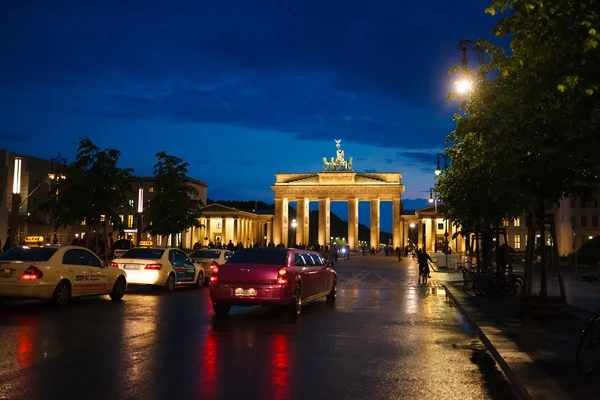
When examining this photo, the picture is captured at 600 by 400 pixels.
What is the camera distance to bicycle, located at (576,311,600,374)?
8523 mm

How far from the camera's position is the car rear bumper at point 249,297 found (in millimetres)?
15195

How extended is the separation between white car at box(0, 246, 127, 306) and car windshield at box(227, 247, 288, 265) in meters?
4.08

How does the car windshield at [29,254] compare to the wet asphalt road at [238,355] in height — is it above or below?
above

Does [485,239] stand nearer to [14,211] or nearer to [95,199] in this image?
[95,199]

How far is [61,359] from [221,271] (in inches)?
255

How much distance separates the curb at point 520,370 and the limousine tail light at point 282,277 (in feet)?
14.7

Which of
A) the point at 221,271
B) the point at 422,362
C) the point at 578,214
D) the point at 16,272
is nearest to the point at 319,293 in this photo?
the point at 221,271

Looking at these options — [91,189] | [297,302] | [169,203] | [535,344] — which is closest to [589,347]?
[535,344]

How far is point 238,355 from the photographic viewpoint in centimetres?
999

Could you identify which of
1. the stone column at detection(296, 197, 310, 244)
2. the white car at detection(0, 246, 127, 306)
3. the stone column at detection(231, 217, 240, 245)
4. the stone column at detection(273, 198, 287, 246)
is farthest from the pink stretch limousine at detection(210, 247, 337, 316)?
the stone column at detection(231, 217, 240, 245)

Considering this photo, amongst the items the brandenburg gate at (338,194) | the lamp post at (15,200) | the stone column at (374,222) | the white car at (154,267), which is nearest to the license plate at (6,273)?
the white car at (154,267)

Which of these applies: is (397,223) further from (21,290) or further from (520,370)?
(520,370)

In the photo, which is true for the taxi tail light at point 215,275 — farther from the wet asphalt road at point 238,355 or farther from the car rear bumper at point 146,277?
the car rear bumper at point 146,277

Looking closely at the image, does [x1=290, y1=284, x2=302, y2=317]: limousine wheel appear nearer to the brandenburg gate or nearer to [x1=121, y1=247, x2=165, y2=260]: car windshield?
[x1=121, y1=247, x2=165, y2=260]: car windshield
